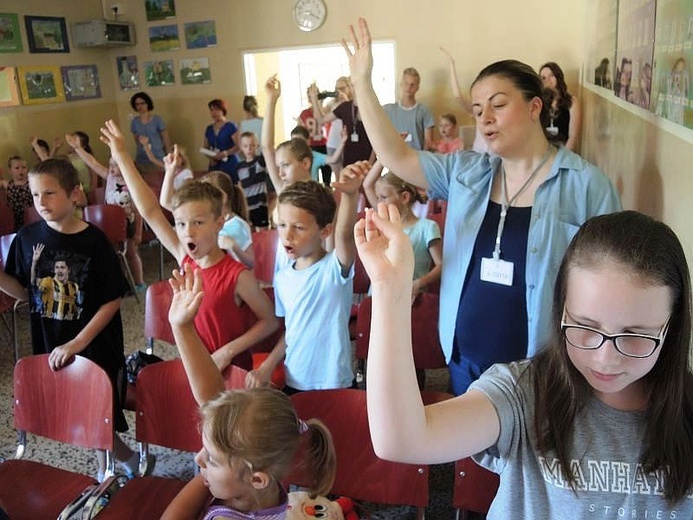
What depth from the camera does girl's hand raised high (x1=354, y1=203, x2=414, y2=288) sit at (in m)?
0.80

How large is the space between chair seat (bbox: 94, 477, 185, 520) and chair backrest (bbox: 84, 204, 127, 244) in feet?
9.69

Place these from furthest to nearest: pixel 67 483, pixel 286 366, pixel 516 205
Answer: pixel 286 366, pixel 67 483, pixel 516 205

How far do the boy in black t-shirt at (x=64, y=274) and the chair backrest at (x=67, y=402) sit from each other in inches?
9.0

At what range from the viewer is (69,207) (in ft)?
7.33

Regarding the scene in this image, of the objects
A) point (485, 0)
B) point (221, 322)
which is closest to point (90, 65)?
point (485, 0)

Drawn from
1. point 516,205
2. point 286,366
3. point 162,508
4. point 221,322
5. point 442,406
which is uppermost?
point 516,205

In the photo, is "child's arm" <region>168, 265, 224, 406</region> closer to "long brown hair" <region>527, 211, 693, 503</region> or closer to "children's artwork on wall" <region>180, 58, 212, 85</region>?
"long brown hair" <region>527, 211, 693, 503</region>

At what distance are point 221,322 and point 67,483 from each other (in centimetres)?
69

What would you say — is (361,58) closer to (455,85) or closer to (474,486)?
(474,486)

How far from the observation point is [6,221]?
15.8 feet

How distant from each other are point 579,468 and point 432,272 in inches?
67.4

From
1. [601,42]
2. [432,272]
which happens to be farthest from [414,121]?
[432,272]

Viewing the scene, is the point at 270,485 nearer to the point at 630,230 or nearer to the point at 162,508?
the point at 162,508

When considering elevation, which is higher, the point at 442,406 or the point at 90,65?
the point at 90,65
